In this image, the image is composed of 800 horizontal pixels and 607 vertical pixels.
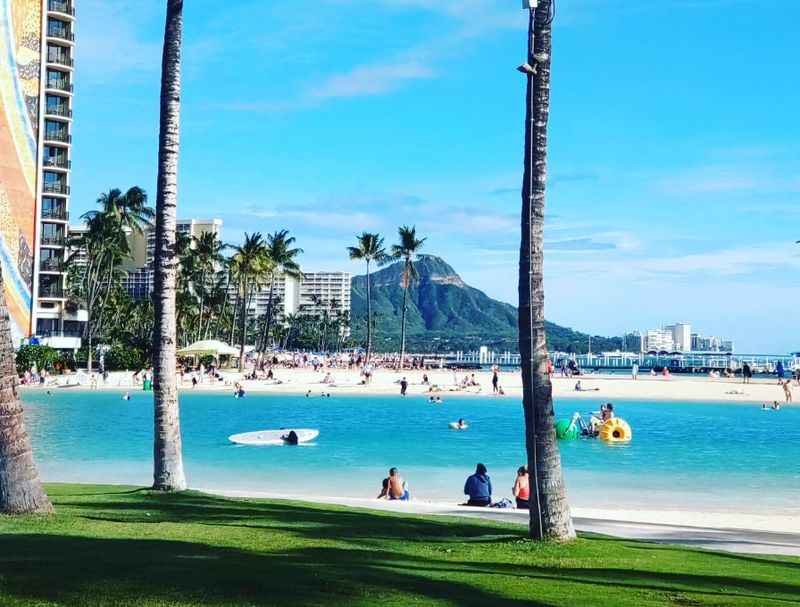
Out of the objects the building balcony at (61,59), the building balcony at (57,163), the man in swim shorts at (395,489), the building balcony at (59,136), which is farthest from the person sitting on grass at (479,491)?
the building balcony at (61,59)

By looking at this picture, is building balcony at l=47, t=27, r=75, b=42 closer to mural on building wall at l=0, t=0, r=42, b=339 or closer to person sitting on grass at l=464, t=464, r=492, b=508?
mural on building wall at l=0, t=0, r=42, b=339

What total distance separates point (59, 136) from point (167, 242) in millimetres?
69694

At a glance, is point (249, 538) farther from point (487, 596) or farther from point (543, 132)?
point (543, 132)

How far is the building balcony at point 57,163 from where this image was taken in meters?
77.9

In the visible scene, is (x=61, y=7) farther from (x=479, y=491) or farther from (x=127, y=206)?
(x=479, y=491)

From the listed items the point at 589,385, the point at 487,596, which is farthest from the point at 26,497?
the point at 589,385

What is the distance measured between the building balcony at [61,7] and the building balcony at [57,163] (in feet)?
42.1

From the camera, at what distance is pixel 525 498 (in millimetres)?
17641

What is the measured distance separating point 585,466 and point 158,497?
58.1 ft

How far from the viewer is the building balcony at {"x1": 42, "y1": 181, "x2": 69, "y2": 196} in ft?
257

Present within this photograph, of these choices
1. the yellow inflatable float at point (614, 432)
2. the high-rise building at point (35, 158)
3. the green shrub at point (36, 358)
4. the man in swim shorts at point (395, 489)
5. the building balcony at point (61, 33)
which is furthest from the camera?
the building balcony at point (61, 33)

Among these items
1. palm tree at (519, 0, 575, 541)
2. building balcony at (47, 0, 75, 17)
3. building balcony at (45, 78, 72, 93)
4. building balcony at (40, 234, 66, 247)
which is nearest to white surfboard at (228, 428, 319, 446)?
palm tree at (519, 0, 575, 541)

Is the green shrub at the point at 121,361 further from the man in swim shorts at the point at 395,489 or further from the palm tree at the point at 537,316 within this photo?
the palm tree at the point at 537,316

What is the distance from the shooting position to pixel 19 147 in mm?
70312
